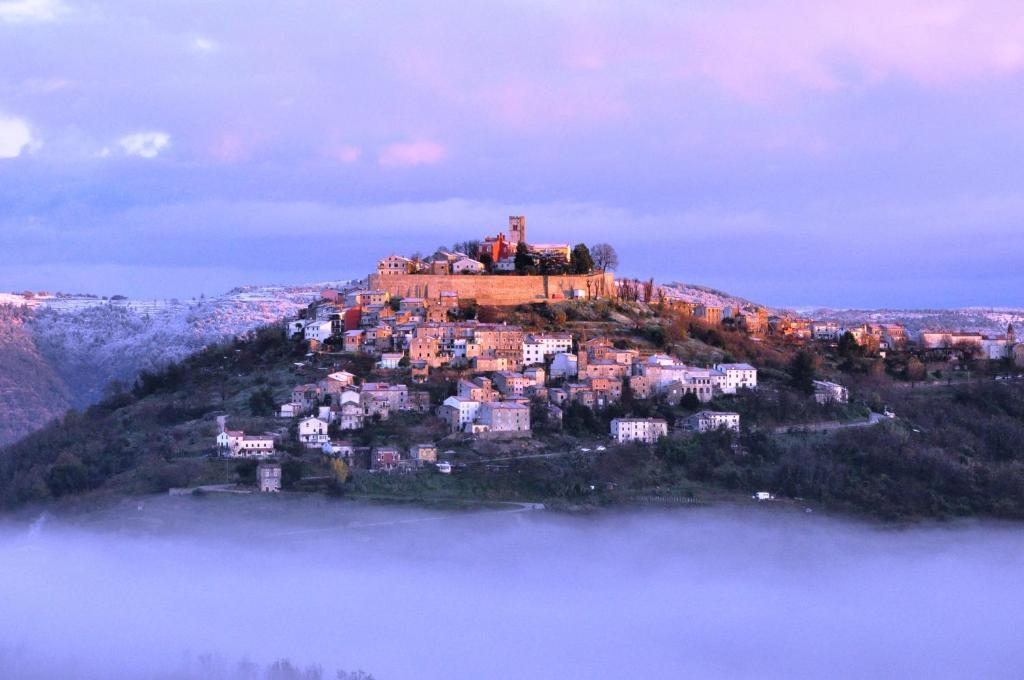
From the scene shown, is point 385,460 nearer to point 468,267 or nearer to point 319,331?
point 319,331

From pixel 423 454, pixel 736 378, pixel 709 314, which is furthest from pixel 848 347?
pixel 423 454

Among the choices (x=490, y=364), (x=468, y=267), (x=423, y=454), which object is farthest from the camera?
(x=468, y=267)

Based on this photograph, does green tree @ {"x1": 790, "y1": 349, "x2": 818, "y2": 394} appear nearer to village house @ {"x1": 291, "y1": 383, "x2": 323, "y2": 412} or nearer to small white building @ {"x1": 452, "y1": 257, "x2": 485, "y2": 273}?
small white building @ {"x1": 452, "y1": 257, "x2": 485, "y2": 273}

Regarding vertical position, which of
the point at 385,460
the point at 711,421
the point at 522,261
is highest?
the point at 522,261

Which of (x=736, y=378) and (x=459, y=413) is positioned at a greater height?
(x=736, y=378)

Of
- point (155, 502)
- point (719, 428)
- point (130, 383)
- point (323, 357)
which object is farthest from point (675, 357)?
point (130, 383)

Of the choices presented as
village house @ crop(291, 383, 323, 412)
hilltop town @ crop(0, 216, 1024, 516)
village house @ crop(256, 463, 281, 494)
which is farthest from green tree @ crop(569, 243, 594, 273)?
village house @ crop(256, 463, 281, 494)
